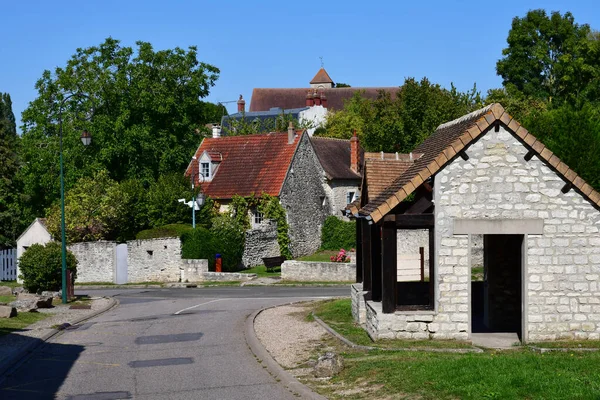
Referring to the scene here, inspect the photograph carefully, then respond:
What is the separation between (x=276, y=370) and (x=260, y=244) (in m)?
34.0

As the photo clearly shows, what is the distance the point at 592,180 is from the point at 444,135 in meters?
13.8

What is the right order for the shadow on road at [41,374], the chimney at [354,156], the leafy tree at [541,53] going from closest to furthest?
1. the shadow on road at [41,374]
2. the chimney at [354,156]
3. the leafy tree at [541,53]

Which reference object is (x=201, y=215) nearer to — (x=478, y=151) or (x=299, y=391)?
(x=478, y=151)

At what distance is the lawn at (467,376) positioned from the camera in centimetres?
1210

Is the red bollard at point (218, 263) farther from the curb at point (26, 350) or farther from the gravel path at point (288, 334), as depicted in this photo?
the gravel path at point (288, 334)

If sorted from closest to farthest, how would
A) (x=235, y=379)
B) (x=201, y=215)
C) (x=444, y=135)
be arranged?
(x=235, y=379), (x=444, y=135), (x=201, y=215)

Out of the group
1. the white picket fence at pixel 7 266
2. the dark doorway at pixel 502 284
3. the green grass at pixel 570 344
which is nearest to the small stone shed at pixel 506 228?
the green grass at pixel 570 344

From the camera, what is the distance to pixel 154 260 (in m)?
47.0

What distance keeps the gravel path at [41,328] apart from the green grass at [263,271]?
1290cm

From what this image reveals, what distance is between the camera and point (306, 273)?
42.1 meters

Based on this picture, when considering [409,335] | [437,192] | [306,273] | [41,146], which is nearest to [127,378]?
[409,335]

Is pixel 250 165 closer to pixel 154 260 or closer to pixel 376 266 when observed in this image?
pixel 154 260

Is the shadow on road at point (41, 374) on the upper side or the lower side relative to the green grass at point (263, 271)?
upper

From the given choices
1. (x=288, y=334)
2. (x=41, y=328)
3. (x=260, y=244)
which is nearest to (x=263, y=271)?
(x=260, y=244)
